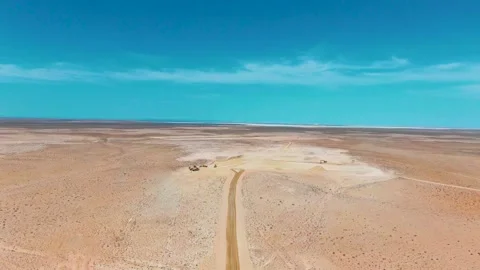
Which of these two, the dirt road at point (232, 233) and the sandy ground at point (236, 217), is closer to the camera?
the dirt road at point (232, 233)

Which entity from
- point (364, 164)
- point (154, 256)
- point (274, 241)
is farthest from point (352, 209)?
point (364, 164)

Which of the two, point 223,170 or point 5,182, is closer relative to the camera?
point 5,182

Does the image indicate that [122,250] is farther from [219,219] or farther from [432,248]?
[432,248]

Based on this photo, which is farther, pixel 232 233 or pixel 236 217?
pixel 236 217

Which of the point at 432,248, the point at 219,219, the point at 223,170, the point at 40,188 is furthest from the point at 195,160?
the point at 432,248

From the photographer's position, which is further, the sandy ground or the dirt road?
the sandy ground

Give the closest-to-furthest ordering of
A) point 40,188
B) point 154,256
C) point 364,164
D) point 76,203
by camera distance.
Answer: point 154,256
point 76,203
point 40,188
point 364,164

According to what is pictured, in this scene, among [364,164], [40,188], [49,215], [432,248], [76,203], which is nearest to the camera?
[432,248]
